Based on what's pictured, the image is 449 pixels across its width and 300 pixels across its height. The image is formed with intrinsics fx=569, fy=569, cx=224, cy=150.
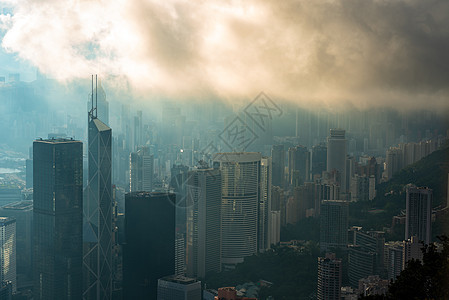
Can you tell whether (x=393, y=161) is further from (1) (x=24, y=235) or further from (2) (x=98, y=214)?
(1) (x=24, y=235)

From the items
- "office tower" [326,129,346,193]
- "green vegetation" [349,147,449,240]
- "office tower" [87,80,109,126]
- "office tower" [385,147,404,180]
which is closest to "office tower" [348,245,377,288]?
"green vegetation" [349,147,449,240]

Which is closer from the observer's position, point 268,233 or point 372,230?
point 372,230

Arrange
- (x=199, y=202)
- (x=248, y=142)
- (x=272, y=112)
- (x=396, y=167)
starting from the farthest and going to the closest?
(x=199, y=202), (x=248, y=142), (x=396, y=167), (x=272, y=112)

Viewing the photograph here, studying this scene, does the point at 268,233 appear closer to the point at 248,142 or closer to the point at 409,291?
the point at 248,142

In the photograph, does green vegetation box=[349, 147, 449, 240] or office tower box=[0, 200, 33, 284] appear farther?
office tower box=[0, 200, 33, 284]

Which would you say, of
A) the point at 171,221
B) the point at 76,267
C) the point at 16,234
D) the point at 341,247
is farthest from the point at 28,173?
the point at 341,247

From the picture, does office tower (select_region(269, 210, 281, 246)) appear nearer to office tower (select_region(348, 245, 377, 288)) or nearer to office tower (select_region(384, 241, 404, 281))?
office tower (select_region(348, 245, 377, 288))

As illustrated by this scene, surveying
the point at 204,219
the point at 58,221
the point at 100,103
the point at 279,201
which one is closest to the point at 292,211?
the point at 279,201
